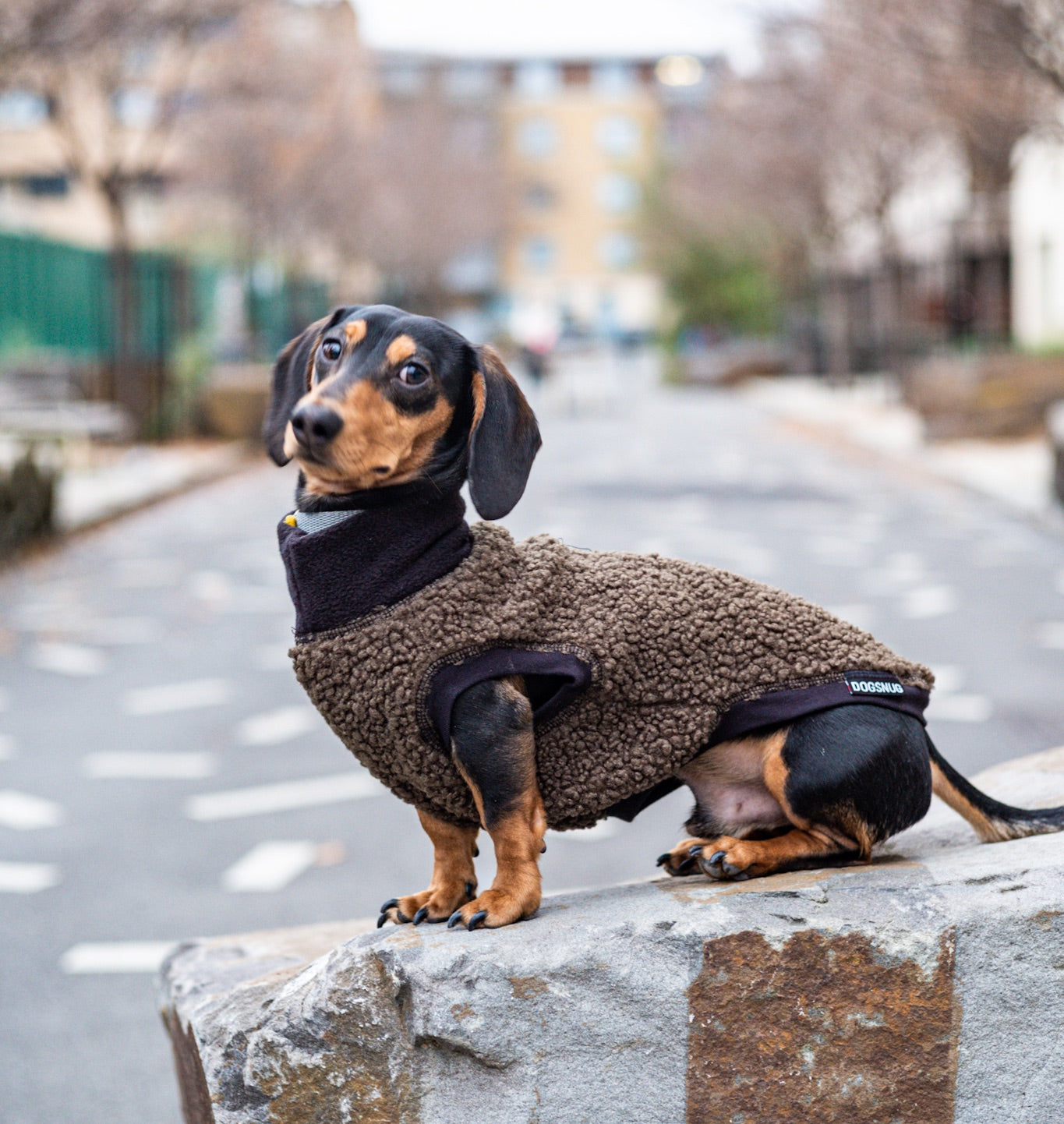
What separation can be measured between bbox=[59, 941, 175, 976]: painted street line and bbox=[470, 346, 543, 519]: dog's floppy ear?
228cm

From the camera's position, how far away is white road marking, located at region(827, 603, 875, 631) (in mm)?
8477

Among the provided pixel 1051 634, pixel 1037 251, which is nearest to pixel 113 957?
pixel 1051 634

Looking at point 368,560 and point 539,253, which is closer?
point 368,560

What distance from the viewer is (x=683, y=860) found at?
3.01m

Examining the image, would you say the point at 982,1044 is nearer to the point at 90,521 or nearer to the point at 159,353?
the point at 90,521

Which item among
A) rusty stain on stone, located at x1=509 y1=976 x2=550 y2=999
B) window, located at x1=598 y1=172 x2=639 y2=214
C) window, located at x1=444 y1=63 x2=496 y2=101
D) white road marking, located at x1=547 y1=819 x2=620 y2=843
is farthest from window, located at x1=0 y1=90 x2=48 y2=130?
rusty stain on stone, located at x1=509 y1=976 x2=550 y2=999

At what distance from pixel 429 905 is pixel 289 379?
1.10 meters

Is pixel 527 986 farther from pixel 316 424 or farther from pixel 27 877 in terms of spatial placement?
pixel 27 877

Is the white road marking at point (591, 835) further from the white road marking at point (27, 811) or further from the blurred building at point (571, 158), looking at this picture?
the blurred building at point (571, 158)

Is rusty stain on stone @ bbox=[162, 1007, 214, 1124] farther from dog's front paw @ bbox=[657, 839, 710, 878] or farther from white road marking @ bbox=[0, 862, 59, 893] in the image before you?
white road marking @ bbox=[0, 862, 59, 893]

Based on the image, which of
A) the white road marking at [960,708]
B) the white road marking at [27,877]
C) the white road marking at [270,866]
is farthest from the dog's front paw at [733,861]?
the white road marking at [960,708]

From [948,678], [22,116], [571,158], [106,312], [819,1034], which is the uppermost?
[571,158]

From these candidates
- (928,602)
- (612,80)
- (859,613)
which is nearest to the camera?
(859,613)

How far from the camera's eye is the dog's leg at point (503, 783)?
8.90 feet
